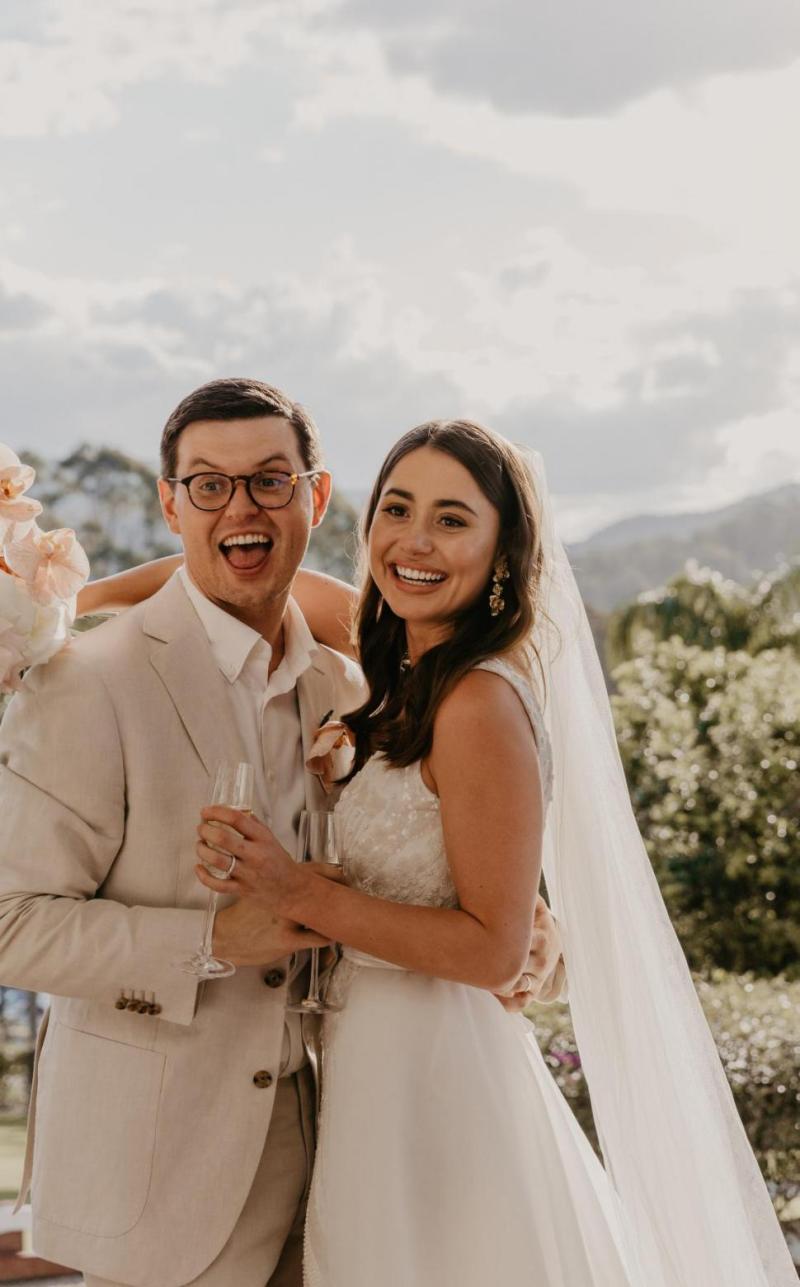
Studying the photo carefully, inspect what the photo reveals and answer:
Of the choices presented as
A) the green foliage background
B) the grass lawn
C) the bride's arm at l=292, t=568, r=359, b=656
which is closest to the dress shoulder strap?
the bride's arm at l=292, t=568, r=359, b=656

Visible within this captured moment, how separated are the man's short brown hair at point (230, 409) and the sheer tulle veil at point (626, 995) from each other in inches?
18.0

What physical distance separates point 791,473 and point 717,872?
19.6 m

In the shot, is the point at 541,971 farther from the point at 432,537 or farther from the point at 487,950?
the point at 432,537

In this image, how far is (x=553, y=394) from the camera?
4312 centimetres

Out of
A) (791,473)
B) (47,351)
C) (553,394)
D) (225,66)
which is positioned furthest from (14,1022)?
(553,394)

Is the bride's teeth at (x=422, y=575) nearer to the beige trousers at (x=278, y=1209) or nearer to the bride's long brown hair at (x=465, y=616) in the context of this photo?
the bride's long brown hair at (x=465, y=616)

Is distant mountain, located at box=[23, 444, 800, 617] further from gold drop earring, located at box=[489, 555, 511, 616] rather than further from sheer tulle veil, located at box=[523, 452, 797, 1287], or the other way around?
gold drop earring, located at box=[489, 555, 511, 616]

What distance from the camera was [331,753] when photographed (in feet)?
8.91

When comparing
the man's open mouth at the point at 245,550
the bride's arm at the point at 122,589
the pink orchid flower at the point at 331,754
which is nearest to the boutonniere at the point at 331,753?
the pink orchid flower at the point at 331,754

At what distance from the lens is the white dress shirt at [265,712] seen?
8.55 ft

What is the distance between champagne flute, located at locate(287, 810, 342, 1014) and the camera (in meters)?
2.39

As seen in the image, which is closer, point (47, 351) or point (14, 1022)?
point (14, 1022)

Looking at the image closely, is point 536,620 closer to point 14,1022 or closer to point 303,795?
point 303,795

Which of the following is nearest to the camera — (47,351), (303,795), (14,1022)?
(303,795)
